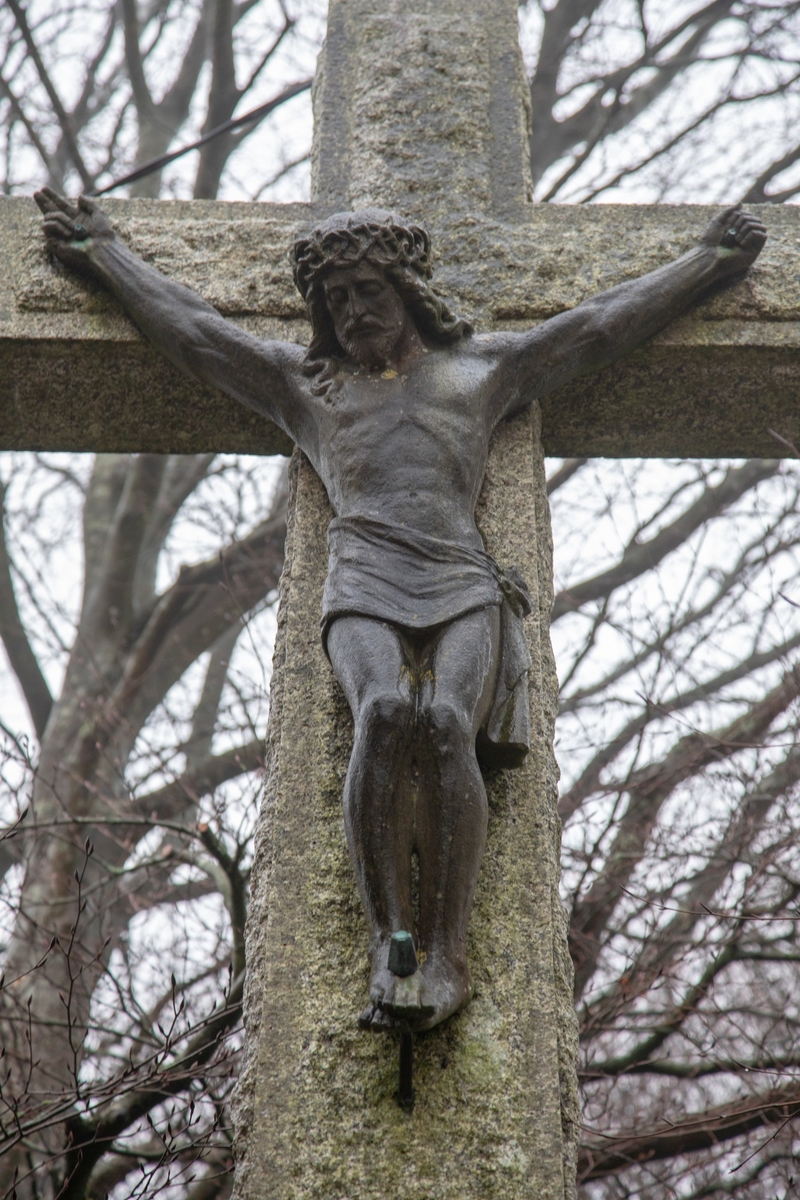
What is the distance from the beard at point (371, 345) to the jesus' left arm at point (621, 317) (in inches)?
13.7

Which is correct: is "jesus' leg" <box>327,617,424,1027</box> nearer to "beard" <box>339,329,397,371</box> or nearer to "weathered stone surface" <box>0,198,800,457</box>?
"beard" <box>339,329,397,371</box>

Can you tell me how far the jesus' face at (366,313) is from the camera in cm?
350

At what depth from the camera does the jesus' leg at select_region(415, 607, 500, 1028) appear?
2.73 m

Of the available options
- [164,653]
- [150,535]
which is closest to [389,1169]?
[164,653]

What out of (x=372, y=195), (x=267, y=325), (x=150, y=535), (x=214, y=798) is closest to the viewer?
(x=267, y=325)

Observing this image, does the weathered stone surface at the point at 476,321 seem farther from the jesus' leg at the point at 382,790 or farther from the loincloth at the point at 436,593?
the jesus' leg at the point at 382,790

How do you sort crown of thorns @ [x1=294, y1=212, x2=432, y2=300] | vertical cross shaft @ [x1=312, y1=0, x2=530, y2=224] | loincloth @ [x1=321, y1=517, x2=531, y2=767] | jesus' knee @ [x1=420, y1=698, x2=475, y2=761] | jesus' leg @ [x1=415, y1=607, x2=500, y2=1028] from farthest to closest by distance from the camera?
vertical cross shaft @ [x1=312, y1=0, x2=530, y2=224] → crown of thorns @ [x1=294, y1=212, x2=432, y2=300] → loincloth @ [x1=321, y1=517, x2=531, y2=767] → jesus' knee @ [x1=420, y1=698, x2=475, y2=761] → jesus' leg @ [x1=415, y1=607, x2=500, y2=1028]

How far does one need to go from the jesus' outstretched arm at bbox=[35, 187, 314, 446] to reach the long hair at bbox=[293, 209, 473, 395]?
10 centimetres

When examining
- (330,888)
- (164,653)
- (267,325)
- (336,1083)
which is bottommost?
(336,1083)

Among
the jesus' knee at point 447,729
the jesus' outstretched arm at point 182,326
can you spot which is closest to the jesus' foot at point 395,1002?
the jesus' knee at point 447,729

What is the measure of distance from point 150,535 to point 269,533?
3.61ft

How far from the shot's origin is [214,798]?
21.7ft

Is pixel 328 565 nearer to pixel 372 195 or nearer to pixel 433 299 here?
pixel 433 299

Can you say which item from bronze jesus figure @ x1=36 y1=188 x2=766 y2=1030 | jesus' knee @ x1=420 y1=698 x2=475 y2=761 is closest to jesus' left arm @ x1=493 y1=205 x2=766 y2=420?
bronze jesus figure @ x1=36 y1=188 x2=766 y2=1030
